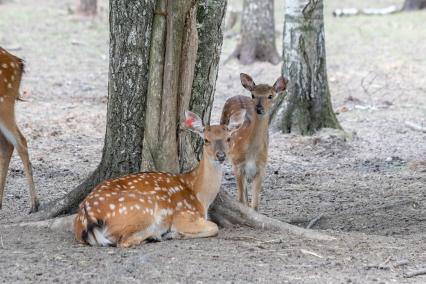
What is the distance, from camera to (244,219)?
698 cm

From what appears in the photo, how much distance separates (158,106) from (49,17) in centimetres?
1586

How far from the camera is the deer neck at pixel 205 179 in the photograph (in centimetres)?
662

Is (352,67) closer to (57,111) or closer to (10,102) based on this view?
(57,111)

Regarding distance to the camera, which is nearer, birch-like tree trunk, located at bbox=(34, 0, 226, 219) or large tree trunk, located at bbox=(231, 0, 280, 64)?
birch-like tree trunk, located at bbox=(34, 0, 226, 219)

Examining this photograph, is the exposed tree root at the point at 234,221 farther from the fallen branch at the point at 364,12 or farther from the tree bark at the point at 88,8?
the fallen branch at the point at 364,12

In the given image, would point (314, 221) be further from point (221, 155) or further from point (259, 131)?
point (221, 155)

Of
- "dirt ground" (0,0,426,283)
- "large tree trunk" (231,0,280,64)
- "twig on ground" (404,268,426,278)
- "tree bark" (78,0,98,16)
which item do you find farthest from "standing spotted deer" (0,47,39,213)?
"tree bark" (78,0,98,16)

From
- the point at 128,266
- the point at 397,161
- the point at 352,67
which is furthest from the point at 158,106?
the point at 352,67

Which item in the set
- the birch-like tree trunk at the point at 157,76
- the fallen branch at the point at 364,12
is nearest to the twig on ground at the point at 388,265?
the birch-like tree trunk at the point at 157,76

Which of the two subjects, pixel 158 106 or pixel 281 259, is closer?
pixel 281 259

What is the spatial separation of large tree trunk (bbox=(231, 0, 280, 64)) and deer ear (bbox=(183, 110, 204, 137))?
10261 mm

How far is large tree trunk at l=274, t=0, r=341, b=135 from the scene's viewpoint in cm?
1154

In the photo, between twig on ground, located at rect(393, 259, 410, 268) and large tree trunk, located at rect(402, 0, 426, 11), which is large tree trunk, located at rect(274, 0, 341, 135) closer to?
twig on ground, located at rect(393, 259, 410, 268)

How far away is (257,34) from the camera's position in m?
16.9
